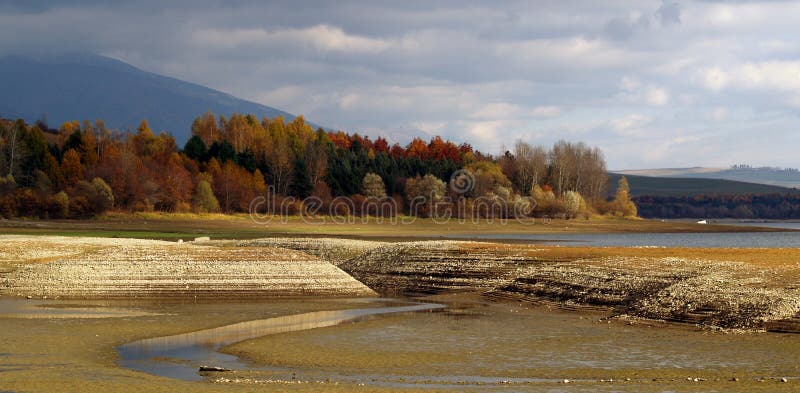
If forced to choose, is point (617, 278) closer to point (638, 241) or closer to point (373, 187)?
point (638, 241)

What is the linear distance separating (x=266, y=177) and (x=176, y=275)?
11597 cm

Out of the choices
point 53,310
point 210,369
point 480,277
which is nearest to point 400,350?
point 210,369

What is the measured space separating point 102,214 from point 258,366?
89.8 m

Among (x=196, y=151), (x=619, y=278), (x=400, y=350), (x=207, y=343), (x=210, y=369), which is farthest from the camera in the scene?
(x=196, y=151)

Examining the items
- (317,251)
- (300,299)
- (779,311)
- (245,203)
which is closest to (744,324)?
(779,311)

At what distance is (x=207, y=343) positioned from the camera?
26.6 meters

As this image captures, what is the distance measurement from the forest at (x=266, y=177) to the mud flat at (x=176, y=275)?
67.8m

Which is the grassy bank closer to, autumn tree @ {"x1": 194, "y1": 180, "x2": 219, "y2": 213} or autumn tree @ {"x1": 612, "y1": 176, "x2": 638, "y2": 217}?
autumn tree @ {"x1": 194, "y1": 180, "x2": 219, "y2": 213}

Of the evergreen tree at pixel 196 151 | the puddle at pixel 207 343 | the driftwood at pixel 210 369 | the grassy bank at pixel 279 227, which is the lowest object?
the puddle at pixel 207 343

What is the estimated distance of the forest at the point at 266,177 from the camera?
115 metres

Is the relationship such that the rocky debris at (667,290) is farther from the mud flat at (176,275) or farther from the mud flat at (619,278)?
the mud flat at (176,275)

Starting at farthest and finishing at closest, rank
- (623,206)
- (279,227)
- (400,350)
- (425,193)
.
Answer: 1. (623,206)
2. (425,193)
3. (279,227)
4. (400,350)

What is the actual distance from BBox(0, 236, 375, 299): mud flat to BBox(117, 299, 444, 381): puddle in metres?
5.66

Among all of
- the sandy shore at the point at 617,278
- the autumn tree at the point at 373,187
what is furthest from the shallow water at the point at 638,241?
the autumn tree at the point at 373,187
